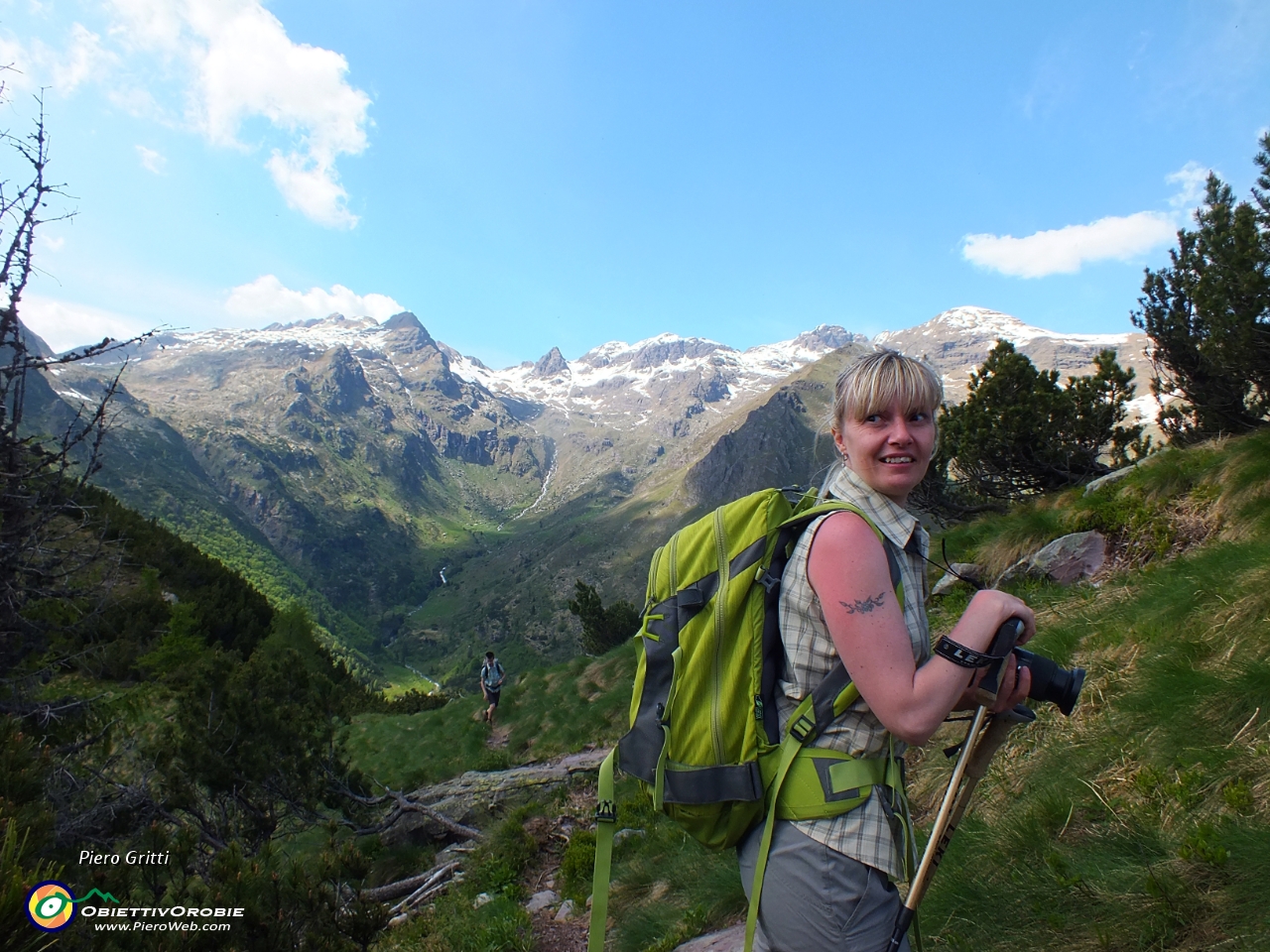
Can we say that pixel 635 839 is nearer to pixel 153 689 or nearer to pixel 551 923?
pixel 551 923

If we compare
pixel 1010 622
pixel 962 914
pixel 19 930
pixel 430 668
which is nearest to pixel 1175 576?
pixel 962 914

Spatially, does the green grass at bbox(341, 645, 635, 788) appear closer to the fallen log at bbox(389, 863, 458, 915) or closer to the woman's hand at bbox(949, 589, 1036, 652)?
the fallen log at bbox(389, 863, 458, 915)

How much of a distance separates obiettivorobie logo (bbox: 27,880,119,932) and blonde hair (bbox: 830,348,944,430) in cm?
377

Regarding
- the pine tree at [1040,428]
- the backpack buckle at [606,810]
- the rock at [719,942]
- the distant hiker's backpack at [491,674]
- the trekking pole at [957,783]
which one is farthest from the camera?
the distant hiker's backpack at [491,674]

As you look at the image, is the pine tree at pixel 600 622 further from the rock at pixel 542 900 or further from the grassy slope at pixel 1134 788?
the rock at pixel 542 900

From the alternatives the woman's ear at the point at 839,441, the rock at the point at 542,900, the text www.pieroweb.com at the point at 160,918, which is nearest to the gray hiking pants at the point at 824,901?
the woman's ear at the point at 839,441

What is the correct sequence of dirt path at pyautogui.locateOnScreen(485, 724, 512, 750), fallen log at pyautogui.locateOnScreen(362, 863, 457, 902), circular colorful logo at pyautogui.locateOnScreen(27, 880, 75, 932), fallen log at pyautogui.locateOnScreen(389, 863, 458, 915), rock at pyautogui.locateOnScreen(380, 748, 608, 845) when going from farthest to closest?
dirt path at pyautogui.locateOnScreen(485, 724, 512, 750) < rock at pyautogui.locateOnScreen(380, 748, 608, 845) < fallen log at pyautogui.locateOnScreen(362, 863, 457, 902) < fallen log at pyautogui.locateOnScreen(389, 863, 458, 915) < circular colorful logo at pyautogui.locateOnScreen(27, 880, 75, 932)

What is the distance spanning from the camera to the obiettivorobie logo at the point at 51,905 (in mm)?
2514

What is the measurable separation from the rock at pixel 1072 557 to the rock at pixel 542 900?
8207mm

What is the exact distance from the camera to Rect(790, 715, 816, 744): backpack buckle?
196cm

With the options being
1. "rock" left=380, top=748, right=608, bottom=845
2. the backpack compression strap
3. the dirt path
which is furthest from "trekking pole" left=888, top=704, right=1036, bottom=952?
Answer: the dirt path

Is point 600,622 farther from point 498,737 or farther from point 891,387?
point 891,387

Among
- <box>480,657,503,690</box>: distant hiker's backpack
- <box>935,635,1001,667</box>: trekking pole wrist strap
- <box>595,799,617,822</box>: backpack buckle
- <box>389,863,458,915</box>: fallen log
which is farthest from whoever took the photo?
<box>480,657,503,690</box>: distant hiker's backpack

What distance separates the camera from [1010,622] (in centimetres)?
185
